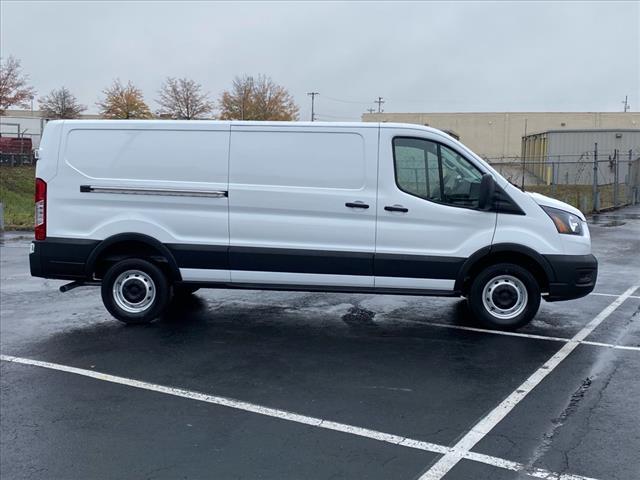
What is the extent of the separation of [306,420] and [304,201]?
9.34 feet

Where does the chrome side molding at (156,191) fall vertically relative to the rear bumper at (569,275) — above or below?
above

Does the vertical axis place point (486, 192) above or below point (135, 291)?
above

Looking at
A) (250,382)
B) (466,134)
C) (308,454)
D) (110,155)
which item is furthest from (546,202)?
(466,134)

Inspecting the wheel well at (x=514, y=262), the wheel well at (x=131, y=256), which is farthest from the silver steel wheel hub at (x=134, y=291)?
the wheel well at (x=514, y=262)

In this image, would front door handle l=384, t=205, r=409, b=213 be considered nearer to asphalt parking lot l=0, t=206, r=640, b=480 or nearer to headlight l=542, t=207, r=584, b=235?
asphalt parking lot l=0, t=206, r=640, b=480

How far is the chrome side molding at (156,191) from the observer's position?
716 centimetres

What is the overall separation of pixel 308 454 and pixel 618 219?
20.1m

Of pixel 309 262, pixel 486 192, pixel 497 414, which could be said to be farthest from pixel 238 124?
pixel 497 414

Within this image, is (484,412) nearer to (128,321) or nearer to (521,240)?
(521,240)

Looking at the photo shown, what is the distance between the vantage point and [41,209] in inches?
289

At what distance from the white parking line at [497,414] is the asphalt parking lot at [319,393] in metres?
0.02

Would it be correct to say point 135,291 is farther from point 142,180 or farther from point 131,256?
point 142,180

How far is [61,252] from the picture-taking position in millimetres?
7348

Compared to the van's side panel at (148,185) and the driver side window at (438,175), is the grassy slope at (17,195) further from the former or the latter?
the driver side window at (438,175)
